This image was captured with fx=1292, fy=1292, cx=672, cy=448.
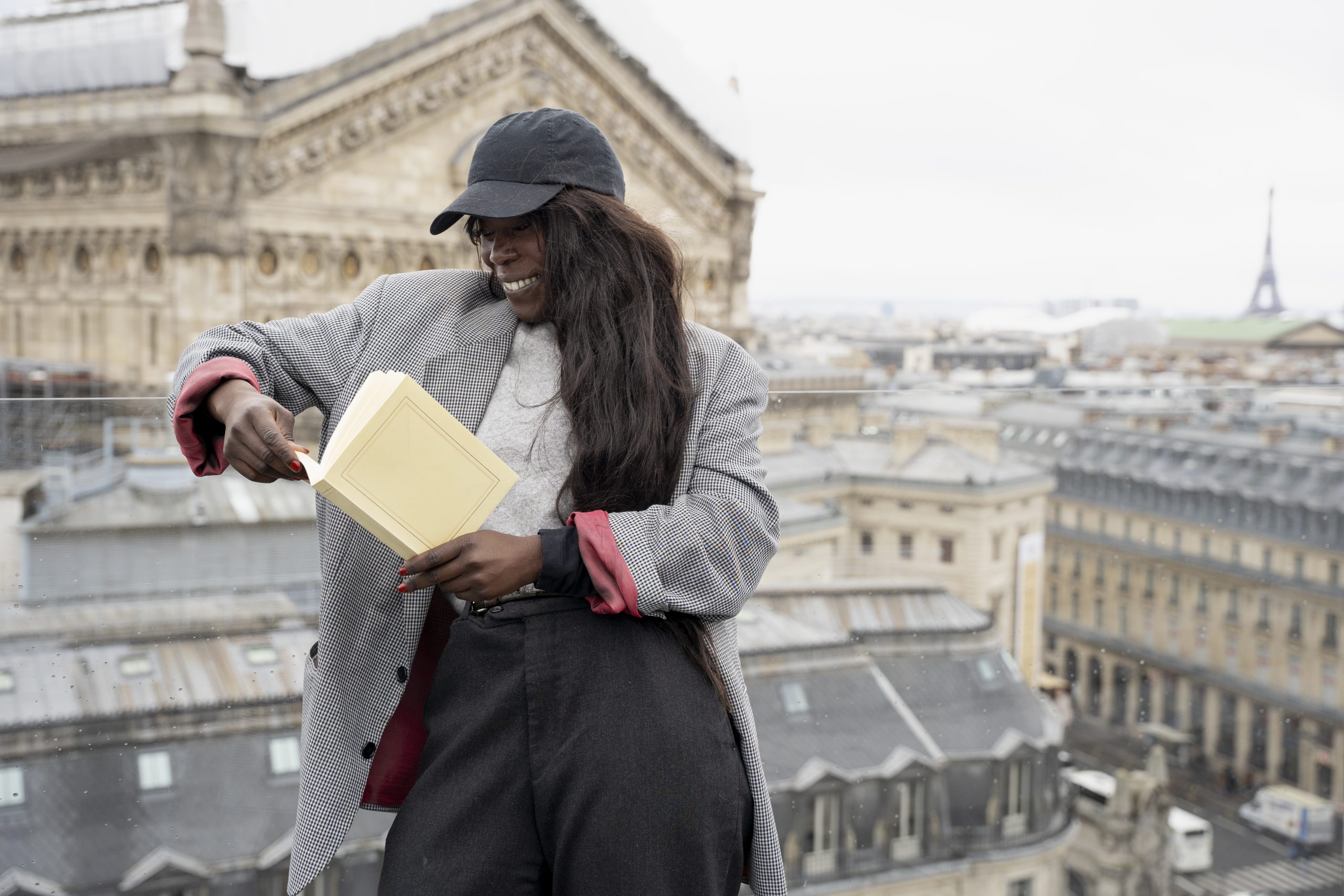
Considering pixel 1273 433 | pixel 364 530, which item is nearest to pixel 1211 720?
pixel 1273 433

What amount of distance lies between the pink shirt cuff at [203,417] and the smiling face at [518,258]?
293 mm

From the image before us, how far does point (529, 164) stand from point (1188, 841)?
2.03m

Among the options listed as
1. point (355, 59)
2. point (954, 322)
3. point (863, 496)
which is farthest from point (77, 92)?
point (954, 322)

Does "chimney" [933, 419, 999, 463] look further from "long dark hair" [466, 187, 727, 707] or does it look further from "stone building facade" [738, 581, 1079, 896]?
"long dark hair" [466, 187, 727, 707]

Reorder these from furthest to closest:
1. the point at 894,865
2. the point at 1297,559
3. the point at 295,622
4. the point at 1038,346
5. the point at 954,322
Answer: the point at 954,322, the point at 1038,346, the point at 1297,559, the point at 894,865, the point at 295,622

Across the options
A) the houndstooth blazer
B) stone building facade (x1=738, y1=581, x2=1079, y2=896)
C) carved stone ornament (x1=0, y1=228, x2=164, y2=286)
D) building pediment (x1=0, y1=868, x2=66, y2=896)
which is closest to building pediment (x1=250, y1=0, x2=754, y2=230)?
carved stone ornament (x1=0, y1=228, x2=164, y2=286)

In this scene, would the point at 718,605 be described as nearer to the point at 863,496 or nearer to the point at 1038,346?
the point at 863,496

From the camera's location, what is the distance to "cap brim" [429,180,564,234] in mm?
1350

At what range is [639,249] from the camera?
55.9 inches

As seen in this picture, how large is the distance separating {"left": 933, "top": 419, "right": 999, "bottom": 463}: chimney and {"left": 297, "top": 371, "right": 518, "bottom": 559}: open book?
1526 mm

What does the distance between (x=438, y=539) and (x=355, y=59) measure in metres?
13.7

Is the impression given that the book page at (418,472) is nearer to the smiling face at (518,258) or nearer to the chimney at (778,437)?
the smiling face at (518,258)

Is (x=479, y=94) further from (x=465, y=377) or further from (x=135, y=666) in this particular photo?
(x=465, y=377)

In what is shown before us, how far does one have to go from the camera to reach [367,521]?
1.22 m
